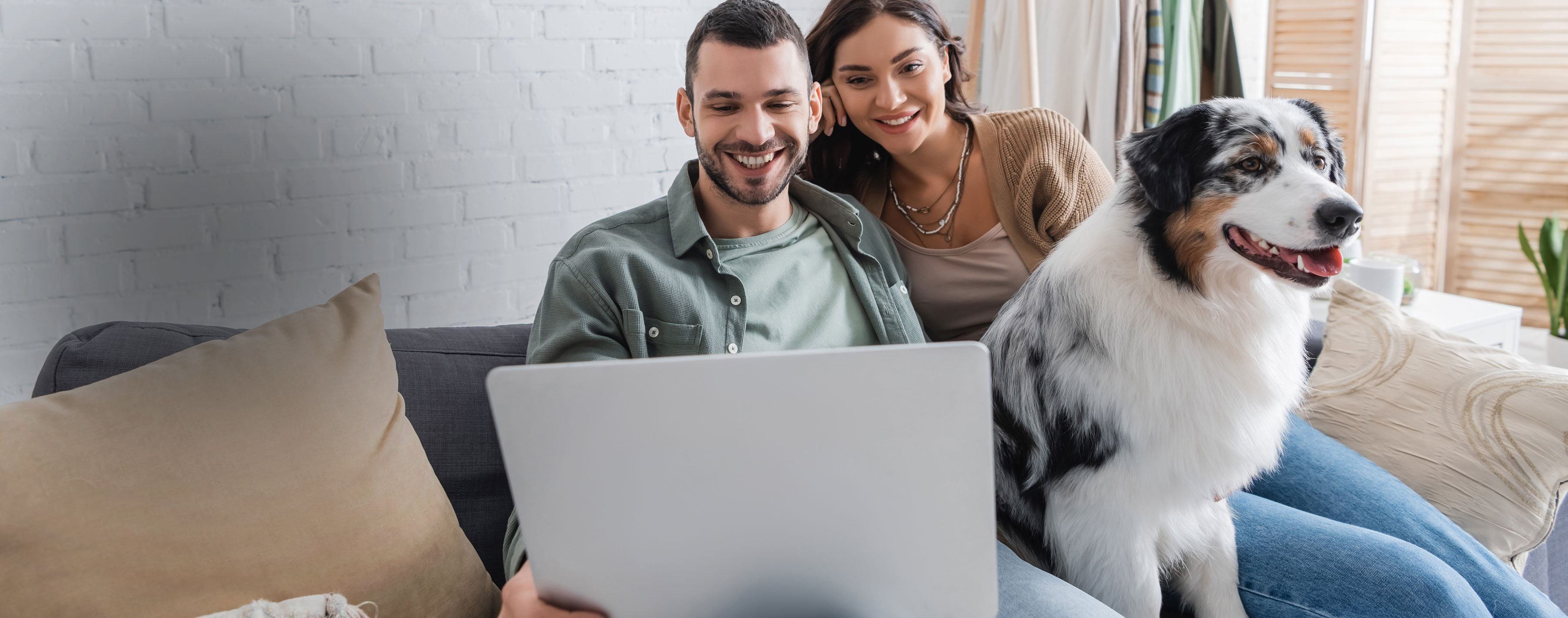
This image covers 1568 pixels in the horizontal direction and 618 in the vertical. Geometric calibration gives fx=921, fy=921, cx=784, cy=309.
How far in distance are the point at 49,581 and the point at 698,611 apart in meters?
0.68

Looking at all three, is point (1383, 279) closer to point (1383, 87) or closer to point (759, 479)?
point (1383, 87)

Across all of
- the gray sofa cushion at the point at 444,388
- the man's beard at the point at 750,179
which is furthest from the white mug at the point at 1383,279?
the gray sofa cushion at the point at 444,388

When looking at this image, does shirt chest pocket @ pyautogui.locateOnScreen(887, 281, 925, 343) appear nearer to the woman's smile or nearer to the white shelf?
the woman's smile

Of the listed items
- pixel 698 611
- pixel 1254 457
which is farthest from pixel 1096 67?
pixel 698 611

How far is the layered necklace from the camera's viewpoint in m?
1.80

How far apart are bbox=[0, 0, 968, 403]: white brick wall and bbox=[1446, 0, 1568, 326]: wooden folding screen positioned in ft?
11.1

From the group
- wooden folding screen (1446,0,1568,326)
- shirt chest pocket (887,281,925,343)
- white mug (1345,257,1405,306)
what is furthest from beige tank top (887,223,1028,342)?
wooden folding screen (1446,0,1568,326)

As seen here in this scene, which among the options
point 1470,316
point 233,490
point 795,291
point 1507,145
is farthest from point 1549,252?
point 233,490

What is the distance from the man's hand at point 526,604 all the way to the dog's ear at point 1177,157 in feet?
2.79

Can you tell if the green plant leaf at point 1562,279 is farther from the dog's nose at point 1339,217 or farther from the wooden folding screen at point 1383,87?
the dog's nose at point 1339,217

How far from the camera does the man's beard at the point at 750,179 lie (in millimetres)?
1430

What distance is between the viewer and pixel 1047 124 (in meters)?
1.78

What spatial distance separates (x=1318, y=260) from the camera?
1115 millimetres

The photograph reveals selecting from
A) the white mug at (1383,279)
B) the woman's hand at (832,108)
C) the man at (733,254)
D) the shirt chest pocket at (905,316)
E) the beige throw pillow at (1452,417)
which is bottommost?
the beige throw pillow at (1452,417)
